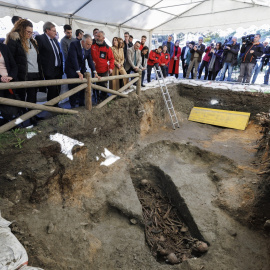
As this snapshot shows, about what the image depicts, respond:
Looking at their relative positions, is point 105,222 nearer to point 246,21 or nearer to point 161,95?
point 161,95

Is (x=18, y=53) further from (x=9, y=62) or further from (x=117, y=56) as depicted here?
(x=117, y=56)

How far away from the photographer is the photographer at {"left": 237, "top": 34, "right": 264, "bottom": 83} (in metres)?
8.23

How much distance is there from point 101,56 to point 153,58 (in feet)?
11.1

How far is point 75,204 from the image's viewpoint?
4375 mm

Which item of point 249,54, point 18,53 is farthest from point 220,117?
point 18,53

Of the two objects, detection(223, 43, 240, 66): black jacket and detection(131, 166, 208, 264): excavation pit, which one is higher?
detection(223, 43, 240, 66): black jacket

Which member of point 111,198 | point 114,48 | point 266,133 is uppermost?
point 114,48

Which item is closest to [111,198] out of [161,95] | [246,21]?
[161,95]

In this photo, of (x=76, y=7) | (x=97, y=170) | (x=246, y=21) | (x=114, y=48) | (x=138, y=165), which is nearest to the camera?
(x=97, y=170)

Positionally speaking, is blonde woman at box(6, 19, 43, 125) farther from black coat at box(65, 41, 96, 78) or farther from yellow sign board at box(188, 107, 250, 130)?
yellow sign board at box(188, 107, 250, 130)

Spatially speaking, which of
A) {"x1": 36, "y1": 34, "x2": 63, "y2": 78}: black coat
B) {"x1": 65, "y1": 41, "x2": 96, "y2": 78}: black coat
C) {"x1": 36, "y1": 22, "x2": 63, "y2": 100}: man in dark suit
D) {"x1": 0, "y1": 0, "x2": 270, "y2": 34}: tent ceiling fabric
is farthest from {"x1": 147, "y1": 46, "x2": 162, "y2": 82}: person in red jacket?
{"x1": 36, "y1": 34, "x2": 63, "y2": 78}: black coat

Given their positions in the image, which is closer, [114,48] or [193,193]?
[193,193]

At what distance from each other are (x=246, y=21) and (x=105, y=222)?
10827mm

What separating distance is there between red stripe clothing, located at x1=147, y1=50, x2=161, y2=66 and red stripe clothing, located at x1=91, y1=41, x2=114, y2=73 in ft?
9.87
